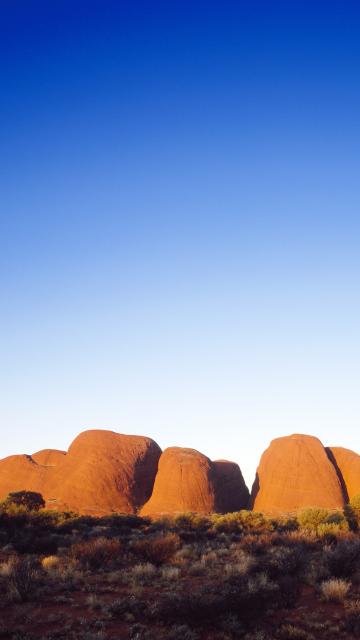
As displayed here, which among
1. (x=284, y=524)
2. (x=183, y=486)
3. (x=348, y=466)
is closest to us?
(x=284, y=524)

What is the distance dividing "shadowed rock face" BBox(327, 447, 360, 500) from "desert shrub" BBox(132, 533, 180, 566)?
99.1ft

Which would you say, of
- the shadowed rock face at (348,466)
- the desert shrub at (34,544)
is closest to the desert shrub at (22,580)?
the desert shrub at (34,544)

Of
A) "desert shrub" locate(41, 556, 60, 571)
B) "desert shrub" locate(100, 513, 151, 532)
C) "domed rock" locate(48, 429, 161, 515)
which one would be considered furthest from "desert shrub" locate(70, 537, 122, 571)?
"domed rock" locate(48, 429, 161, 515)

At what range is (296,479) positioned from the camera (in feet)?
126

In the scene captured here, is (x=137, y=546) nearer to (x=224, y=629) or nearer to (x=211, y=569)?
(x=211, y=569)

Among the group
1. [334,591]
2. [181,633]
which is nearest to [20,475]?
[334,591]

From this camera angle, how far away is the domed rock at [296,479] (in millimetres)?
36906

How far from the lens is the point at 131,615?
741 centimetres

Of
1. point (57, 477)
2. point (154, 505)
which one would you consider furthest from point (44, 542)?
point (57, 477)

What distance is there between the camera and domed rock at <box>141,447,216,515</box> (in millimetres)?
35625

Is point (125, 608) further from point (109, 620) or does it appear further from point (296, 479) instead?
point (296, 479)

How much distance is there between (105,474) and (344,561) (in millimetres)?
29847

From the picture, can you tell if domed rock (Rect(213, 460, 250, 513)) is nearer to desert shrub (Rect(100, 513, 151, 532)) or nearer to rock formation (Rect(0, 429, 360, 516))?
rock formation (Rect(0, 429, 360, 516))

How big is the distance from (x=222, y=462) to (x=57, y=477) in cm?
1486
